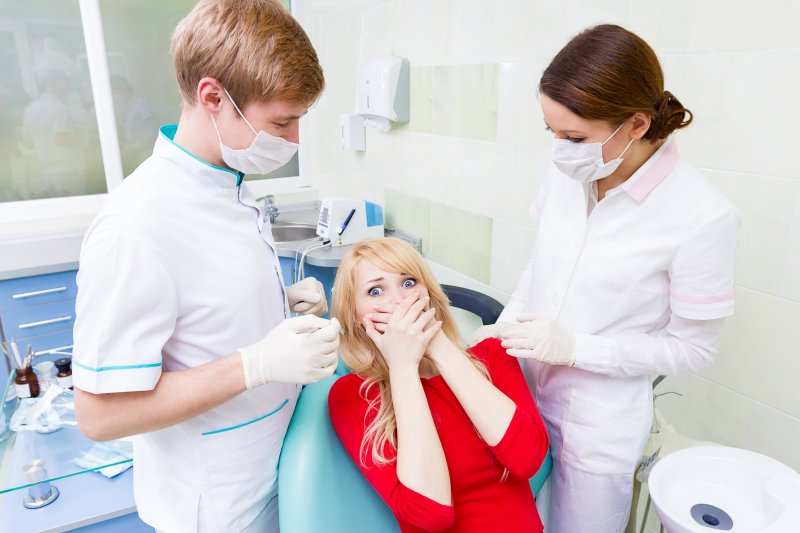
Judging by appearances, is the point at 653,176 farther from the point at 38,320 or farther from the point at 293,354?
the point at 38,320

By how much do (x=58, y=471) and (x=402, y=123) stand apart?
1935 mm

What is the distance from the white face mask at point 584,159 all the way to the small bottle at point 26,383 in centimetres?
161

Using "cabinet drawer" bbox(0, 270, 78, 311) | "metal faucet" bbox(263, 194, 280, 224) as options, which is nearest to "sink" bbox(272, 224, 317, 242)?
"metal faucet" bbox(263, 194, 280, 224)

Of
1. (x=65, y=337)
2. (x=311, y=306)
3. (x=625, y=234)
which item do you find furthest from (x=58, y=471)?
(x=65, y=337)

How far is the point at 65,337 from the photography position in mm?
2785

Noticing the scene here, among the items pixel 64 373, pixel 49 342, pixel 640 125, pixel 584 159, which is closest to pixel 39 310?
pixel 49 342

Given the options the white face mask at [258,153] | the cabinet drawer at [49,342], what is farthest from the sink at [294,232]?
the white face mask at [258,153]

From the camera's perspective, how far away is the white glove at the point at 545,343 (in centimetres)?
125

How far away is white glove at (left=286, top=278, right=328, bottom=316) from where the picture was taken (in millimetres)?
1407

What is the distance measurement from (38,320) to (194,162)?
2.24m

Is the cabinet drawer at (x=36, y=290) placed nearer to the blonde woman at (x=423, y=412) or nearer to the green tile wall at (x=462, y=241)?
the green tile wall at (x=462, y=241)

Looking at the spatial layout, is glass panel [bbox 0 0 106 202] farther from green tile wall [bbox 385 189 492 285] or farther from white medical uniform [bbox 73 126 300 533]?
white medical uniform [bbox 73 126 300 533]

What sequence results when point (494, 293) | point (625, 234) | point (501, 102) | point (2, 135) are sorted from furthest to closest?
point (2, 135)
point (494, 293)
point (501, 102)
point (625, 234)

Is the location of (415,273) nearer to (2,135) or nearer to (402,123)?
(402,123)
